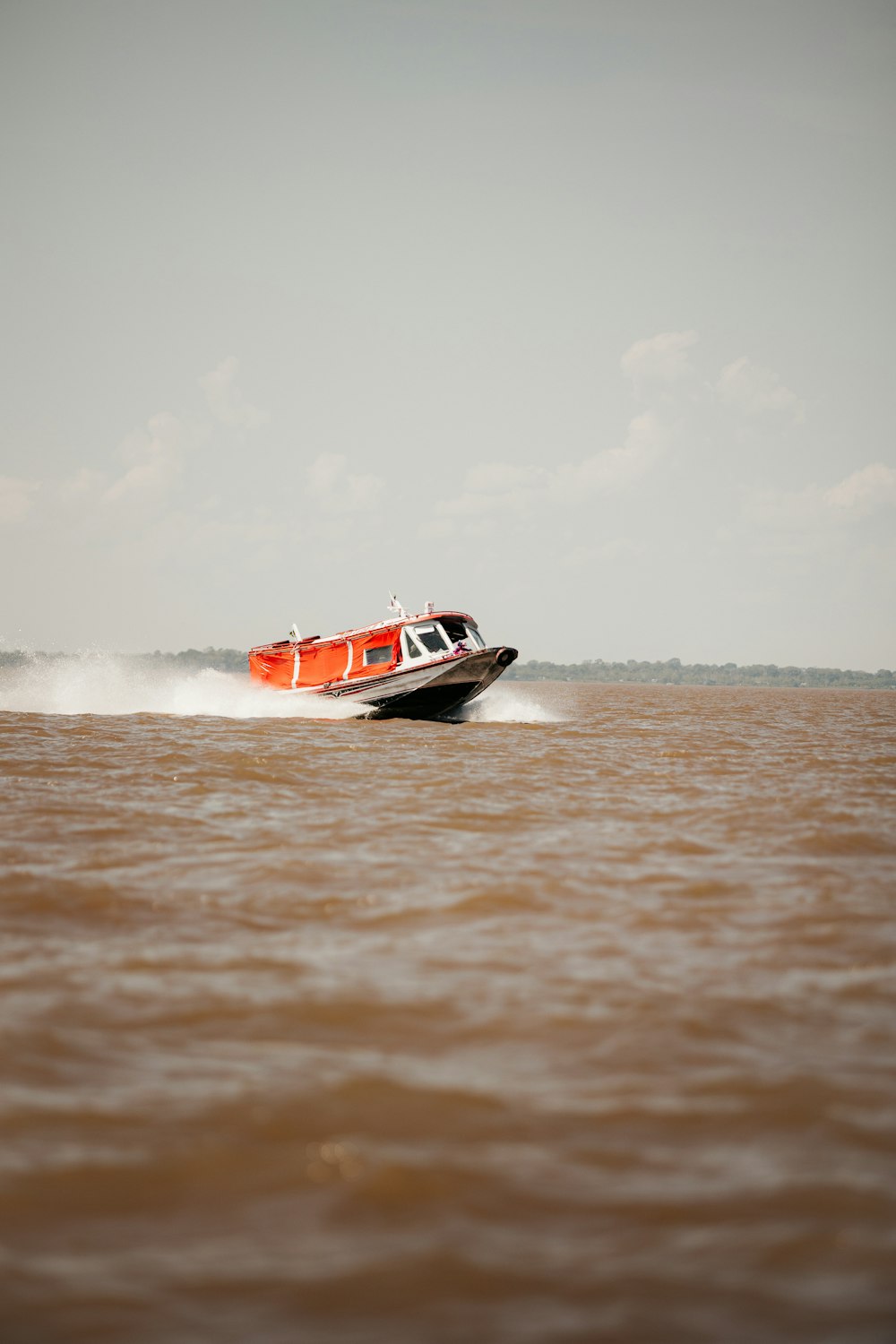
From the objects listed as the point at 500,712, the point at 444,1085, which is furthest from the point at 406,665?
the point at 444,1085

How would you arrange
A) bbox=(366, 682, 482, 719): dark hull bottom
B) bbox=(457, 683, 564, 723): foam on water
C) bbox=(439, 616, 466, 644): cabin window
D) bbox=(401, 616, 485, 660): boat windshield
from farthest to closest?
bbox=(457, 683, 564, 723): foam on water
bbox=(439, 616, 466, 644): cabin window
bbox=(366, 682, 482, 719): dark hull bottom
bbox=(401, 616, 485, 660): boat windshield

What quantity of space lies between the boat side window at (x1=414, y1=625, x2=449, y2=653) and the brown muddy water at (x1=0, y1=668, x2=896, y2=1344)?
16028 millimetres

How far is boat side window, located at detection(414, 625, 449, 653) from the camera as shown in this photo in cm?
2542

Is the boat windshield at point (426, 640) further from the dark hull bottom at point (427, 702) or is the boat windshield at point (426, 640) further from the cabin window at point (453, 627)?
the dark hull bottom at point (427, 702)

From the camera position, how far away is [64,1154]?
3.49 m

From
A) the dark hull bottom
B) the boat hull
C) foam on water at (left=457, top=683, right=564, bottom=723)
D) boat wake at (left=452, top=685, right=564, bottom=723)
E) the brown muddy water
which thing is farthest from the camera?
foam on water at (left=457, top=683, right=564, bottom=723)

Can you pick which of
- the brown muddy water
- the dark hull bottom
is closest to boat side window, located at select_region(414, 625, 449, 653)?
the dark hull bottom

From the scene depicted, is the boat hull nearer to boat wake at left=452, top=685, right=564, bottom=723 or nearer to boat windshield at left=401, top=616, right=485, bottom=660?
boat windshield at left=401, top=616, right=485, bottom=660

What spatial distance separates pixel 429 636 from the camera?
83.6ft

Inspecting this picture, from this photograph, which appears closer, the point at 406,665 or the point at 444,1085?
the point at 444,1085

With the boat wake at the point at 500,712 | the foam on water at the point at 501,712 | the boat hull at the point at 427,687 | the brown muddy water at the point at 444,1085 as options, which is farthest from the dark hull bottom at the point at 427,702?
the brown muddy water at the point at 444,1085

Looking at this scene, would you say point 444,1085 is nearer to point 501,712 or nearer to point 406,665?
point 406,665

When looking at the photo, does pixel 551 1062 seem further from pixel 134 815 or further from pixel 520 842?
pixel 134 815

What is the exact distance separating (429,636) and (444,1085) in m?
21.6
